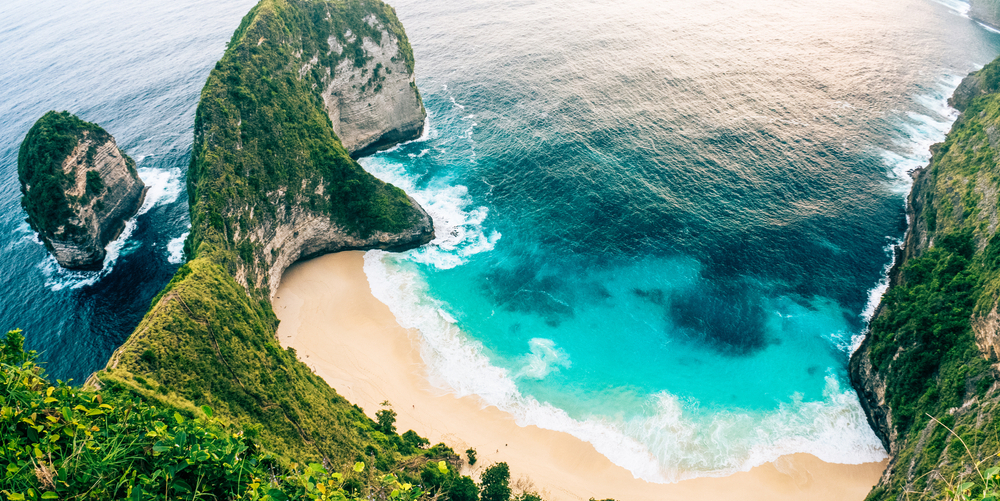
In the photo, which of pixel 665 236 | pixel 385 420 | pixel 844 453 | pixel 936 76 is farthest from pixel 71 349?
pixel 936 76

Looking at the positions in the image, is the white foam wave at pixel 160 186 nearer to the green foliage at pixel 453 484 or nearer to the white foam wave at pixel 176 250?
the white foam wave at pixel 176 250

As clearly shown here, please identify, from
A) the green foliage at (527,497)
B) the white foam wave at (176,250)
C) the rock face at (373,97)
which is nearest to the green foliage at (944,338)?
the green foliage at (527,497)

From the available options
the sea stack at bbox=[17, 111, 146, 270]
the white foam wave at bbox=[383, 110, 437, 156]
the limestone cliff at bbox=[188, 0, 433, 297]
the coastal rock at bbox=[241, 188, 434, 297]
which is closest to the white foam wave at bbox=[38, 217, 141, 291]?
the sea stack at bbox=[17, 111, 146, 270]

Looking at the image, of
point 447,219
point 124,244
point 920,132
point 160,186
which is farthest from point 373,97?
point 920,132

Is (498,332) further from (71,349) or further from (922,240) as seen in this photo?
(922,240)

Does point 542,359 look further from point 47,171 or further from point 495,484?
point 47,171

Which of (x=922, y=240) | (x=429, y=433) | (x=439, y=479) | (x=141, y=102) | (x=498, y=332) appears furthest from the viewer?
(x=141, y=102)

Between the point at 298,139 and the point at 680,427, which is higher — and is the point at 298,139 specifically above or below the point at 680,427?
above
